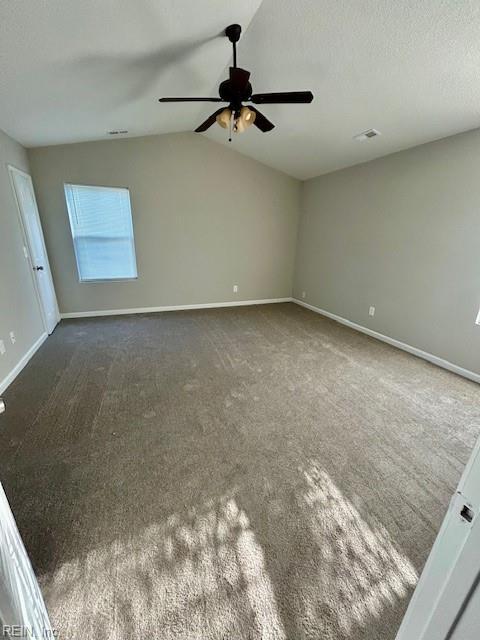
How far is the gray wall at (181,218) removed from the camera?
155 inches

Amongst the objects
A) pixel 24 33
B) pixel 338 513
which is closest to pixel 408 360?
pixel 338 513

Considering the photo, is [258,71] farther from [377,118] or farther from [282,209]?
[282,209]

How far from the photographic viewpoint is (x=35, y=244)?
136 inches

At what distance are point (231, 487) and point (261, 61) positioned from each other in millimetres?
3357

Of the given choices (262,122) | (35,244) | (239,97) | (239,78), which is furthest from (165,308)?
(239,78)

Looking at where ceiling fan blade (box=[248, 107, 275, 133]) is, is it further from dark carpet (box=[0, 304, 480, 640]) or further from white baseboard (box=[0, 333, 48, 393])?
white baseboard (box=[0, 333, 48, 393])

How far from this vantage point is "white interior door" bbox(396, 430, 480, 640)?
45 cm

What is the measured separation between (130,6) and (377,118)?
7.62ft

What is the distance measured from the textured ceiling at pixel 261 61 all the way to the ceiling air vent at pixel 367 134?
8 cm

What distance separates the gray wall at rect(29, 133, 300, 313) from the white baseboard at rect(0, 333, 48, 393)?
110cm

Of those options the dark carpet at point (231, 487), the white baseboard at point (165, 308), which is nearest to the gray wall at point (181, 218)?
the white baseboard at point (165, 308)

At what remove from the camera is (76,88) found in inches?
93.8

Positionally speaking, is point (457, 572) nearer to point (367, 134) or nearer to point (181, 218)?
point (367, 134)

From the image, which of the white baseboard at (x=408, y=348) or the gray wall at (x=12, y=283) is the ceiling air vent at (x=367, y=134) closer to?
the white baseboard at (x=408, y=348)
